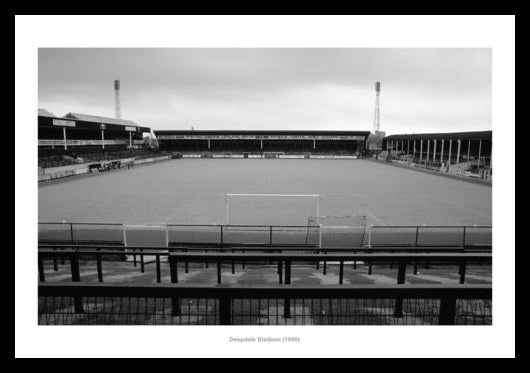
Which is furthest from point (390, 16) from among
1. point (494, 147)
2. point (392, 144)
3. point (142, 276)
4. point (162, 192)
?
point (392, 144)

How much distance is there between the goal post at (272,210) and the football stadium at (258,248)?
0.33 ft

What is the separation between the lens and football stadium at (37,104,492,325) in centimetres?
268

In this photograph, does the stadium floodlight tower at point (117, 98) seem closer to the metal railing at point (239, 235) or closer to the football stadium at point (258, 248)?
the football stadium at point (258, 248)

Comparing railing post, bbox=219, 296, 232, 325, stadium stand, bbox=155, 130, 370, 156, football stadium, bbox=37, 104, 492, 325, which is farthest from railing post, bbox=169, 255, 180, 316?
stadium stand, bbox=155, 130, 370, 156

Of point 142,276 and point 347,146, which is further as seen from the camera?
point 347,146

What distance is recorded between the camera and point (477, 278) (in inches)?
272

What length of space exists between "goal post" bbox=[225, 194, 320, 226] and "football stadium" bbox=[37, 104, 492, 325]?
10 cm

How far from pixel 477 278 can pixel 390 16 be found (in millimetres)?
6441

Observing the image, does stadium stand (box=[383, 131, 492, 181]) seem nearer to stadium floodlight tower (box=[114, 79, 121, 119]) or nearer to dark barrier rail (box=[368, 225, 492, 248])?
dark barrier rail (box=[368, 225, 492, 248])

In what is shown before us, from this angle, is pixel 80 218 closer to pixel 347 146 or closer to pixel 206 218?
pixel 206 218

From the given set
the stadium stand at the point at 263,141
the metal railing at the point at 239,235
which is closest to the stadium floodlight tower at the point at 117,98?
the stadium stand at the point at 263,141

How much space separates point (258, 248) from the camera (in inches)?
243

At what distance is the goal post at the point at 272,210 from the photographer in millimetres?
15734

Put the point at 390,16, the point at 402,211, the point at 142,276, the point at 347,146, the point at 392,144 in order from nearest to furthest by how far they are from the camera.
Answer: the point at 390,16 < the point at 142,276 < the point at 402,211 < the point at 392,144 < the point at 347,146
